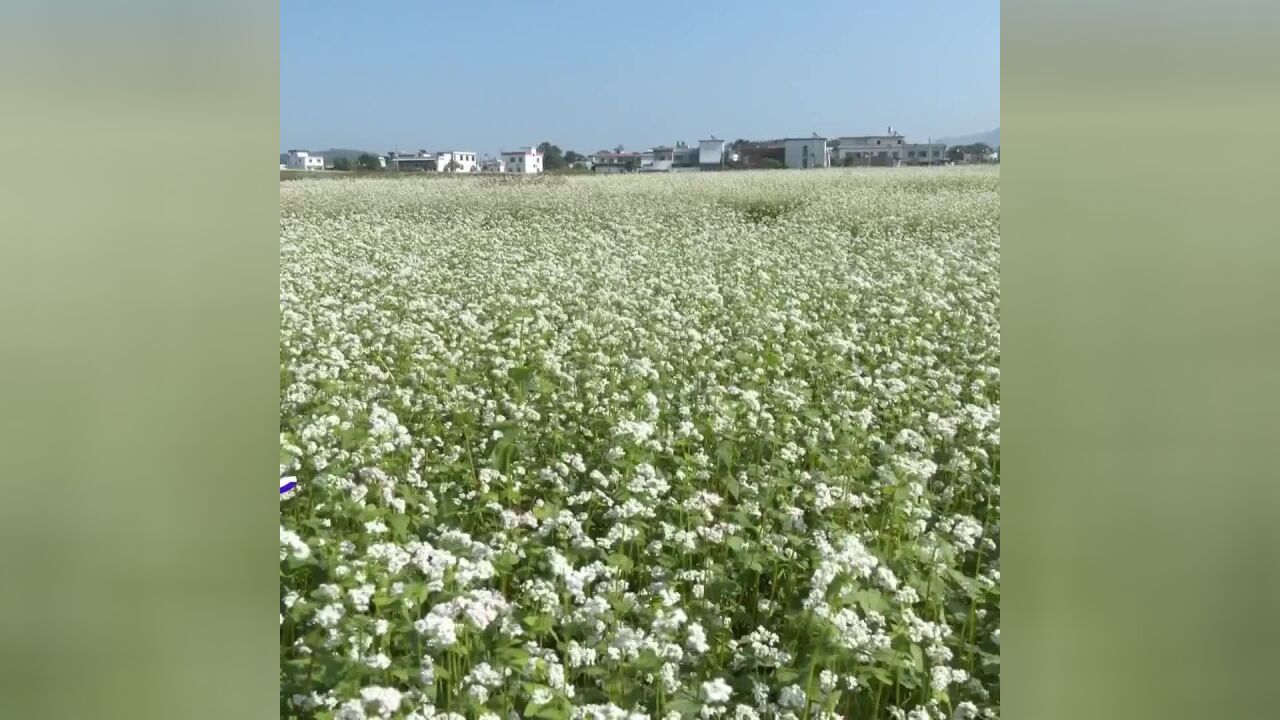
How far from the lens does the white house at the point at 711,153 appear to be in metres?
5.39

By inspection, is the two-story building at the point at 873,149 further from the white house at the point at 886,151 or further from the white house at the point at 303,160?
the white house at the point at 303,160

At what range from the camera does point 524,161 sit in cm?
641

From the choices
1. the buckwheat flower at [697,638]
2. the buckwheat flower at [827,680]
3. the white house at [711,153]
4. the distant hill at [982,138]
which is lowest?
the buckwheat flower at [827,680]

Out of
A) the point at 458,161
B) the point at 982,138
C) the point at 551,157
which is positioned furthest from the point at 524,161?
the point at 982,138

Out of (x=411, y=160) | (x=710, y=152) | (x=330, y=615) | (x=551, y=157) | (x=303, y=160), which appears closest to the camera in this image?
(x=330, y=615)

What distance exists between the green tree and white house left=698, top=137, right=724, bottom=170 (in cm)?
89
